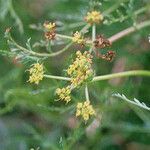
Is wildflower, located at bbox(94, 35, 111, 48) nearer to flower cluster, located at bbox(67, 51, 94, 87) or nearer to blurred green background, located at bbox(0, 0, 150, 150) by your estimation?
flower cluster, located at bbox(67, 51, 94, 87)

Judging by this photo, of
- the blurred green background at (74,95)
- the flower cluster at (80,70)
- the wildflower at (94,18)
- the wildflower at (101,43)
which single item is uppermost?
the wildflower at (94,18)

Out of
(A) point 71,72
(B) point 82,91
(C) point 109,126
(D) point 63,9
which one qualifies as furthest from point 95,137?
(A) point 71,72

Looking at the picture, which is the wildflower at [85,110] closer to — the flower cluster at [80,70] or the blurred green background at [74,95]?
the flower cluster at [80,70]

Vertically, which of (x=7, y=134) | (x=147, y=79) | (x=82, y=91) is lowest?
(x=7, y=134)

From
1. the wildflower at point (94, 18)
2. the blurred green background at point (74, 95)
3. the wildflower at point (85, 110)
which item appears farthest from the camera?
the blurred green background at point (74, 95)

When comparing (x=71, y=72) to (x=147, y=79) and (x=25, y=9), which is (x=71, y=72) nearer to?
(x=147, y=79)

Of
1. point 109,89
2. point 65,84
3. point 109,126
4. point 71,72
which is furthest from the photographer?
point 109,126

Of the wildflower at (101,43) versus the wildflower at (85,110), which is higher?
the wildflower at (101,43)

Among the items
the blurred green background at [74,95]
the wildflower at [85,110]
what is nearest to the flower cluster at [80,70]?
the wildflower at [85,110]

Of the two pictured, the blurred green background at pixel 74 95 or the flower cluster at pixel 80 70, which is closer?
the flower cluster at pixel 80 70
